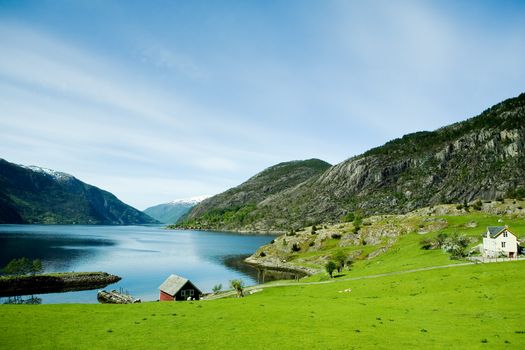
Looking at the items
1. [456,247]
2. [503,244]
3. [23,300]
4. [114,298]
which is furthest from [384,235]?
[23,300]

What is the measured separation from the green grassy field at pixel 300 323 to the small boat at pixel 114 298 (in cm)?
5544

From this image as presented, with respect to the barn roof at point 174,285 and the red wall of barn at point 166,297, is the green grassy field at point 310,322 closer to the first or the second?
the barn roof at point 174,285

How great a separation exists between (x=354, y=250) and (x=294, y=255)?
109 feet

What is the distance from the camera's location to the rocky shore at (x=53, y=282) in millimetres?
113019

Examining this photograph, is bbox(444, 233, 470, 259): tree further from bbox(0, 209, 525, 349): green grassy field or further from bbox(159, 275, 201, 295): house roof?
bbox(159, 275, 201, 295): house roof

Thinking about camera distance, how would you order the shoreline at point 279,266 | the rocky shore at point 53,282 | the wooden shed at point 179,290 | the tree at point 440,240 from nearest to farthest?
the wooden shed at point 179,290 < the tree at point 440,240 < the rocky shore at point 53,282 < the shoreline at point 279,266

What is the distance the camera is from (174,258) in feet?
634

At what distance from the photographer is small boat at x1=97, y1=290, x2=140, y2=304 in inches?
3899

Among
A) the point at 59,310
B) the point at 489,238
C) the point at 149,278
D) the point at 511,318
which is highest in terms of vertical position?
the point at 489,238

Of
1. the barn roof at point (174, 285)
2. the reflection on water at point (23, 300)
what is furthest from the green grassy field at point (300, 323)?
the reflection on water at point (23, 300)

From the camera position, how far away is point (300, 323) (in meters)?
38.0

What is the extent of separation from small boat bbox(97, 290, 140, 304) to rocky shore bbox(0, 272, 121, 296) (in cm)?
1744

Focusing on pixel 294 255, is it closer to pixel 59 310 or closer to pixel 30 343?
pixel 59 310

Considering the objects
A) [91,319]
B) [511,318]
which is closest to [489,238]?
[511,318]
